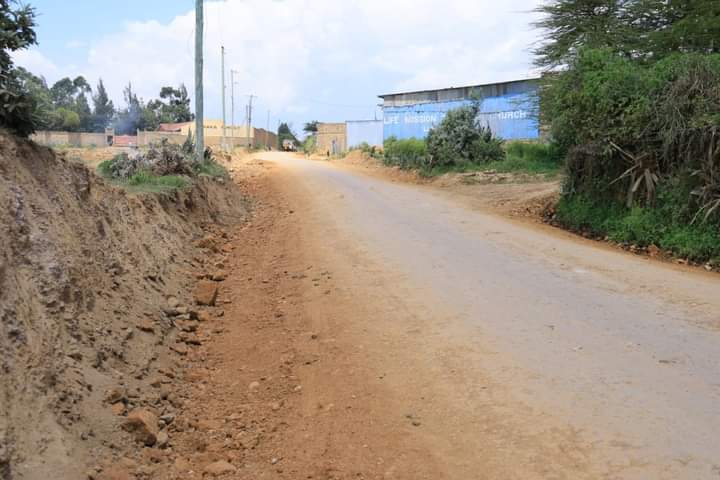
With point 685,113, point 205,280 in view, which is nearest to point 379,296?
point 205,280

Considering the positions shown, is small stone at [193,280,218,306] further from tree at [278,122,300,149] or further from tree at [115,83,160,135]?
tree at [278,122,300,149]

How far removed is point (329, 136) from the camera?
67.7 meters

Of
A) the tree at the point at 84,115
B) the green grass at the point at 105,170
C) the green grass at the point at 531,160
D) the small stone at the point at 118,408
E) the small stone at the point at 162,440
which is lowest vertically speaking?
the small stone at the point at 162,440

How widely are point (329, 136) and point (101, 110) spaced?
27.8 meters

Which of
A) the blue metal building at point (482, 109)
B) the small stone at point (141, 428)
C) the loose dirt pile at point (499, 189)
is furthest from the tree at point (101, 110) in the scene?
the small stone at point (141, 428)

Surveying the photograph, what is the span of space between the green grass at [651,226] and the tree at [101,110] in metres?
65.8

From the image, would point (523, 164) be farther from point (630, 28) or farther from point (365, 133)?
point (365, 133)

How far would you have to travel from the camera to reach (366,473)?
381 centimetres

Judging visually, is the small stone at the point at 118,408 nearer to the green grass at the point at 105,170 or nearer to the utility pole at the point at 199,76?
the green grass at the point at 105,170

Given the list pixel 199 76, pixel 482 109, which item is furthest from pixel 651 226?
pixel 482 109

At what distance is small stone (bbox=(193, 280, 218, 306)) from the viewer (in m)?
7.73

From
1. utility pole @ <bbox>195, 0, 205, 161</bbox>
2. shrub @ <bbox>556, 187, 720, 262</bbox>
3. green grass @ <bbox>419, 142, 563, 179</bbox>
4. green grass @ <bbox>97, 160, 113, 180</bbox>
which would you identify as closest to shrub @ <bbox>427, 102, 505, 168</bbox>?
green grass @ <bbox>419, 142, 563, 179</bbox>

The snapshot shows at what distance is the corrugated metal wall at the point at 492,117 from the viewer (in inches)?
1259

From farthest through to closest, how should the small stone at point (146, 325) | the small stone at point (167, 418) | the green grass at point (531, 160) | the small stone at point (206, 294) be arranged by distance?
the green grass at point (531, 160) → the small stone at point (206, 294) → the small stone at point (146, 325) → the small stone at point (167, 418)
